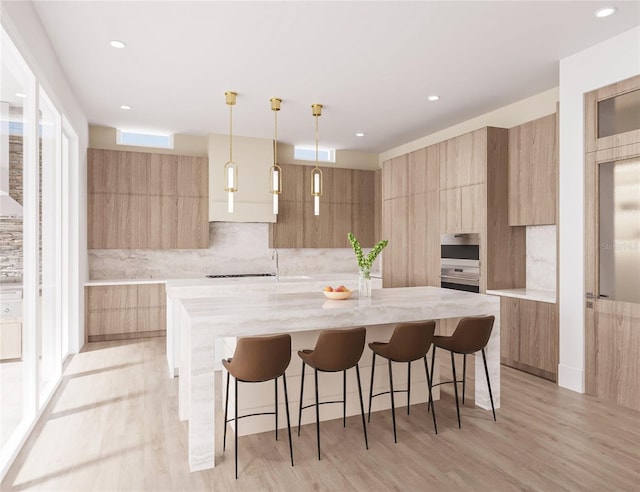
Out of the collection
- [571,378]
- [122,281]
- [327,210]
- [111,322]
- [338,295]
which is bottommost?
[571,378]

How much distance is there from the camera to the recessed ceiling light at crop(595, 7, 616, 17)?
3.04 m

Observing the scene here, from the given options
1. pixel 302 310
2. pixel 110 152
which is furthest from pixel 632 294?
pixel 110 152

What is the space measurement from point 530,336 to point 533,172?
173cm

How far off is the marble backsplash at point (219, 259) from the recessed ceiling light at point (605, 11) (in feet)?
17.1

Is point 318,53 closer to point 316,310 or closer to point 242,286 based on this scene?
point 316,310

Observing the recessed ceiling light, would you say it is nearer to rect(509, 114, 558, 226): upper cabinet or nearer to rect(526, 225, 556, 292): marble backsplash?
rect(509, 114, 558, 226): upper cabinet

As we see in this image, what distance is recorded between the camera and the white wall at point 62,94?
264 centimetres

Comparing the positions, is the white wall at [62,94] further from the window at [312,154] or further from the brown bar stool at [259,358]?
the window at [312,154]

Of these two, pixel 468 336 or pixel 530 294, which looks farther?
pixel 530 294

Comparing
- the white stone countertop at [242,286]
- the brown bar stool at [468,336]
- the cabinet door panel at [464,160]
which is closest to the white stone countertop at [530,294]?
the cabinet door panel at [464,160]

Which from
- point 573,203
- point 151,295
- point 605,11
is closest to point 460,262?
point 573,203

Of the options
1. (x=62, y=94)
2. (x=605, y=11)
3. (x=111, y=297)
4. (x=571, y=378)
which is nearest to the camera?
(x=605, y=11)

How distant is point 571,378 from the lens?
3.83m

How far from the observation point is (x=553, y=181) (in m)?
4.28
